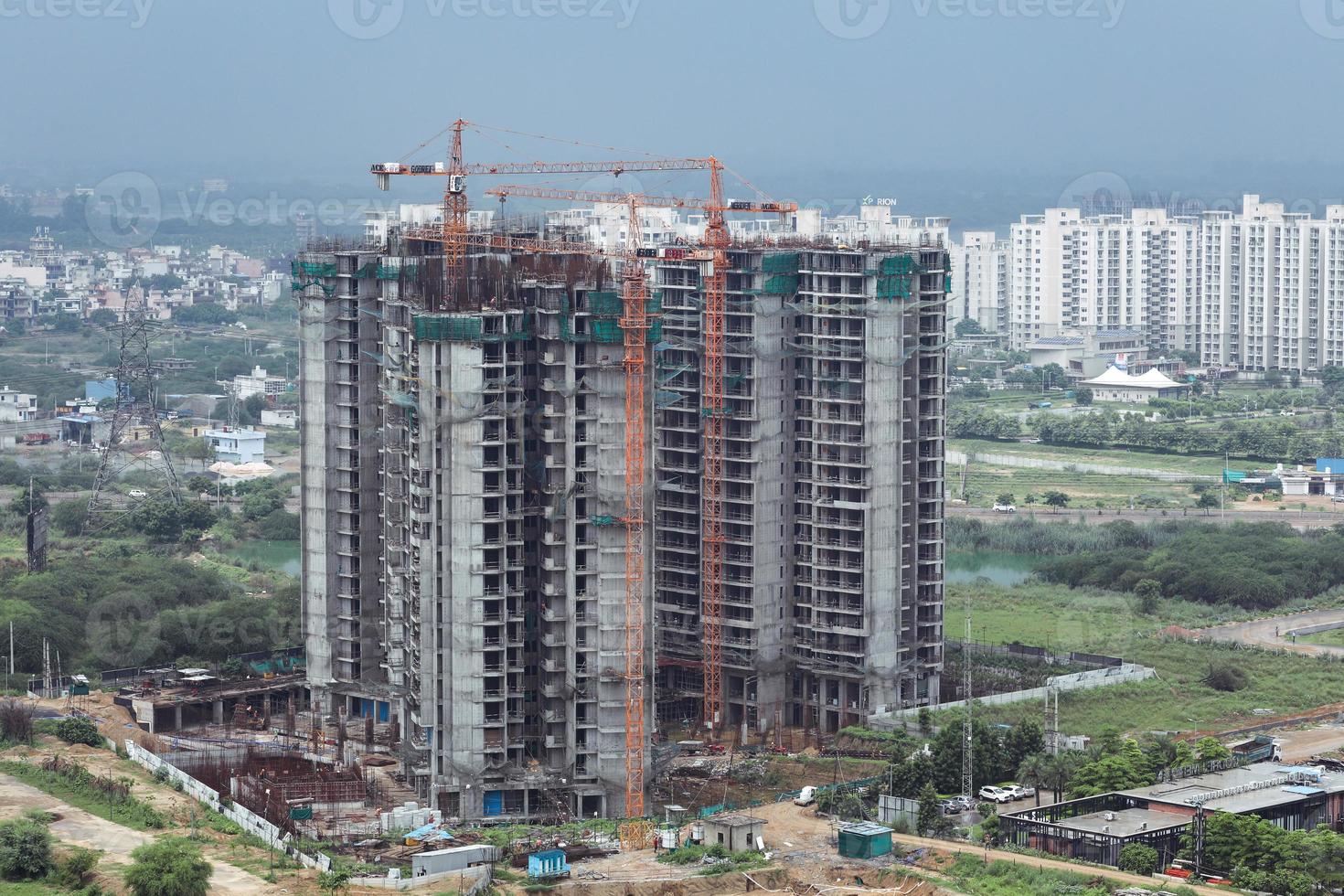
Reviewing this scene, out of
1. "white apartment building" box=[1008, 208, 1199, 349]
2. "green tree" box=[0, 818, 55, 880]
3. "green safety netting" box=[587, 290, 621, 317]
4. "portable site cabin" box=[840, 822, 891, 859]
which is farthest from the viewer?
"white apartment building" box=[1008, 208, 1199, 349]

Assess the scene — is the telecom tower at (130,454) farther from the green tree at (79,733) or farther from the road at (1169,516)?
the green tree at (79,733)

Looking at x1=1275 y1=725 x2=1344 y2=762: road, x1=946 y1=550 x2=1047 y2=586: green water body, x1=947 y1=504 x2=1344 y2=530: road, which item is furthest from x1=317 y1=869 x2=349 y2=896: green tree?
x1=947 y1=504 x2=1344 y2=530: road

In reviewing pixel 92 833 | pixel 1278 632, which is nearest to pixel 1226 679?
pixel 1278 632

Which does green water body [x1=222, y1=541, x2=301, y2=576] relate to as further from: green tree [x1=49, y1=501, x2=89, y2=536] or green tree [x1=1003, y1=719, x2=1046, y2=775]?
green tree [x1=1003, y1=719, x2=1046, y2=775]

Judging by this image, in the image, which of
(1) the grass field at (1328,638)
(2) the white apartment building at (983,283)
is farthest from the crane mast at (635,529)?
(2) the white apartment building at (983,283)

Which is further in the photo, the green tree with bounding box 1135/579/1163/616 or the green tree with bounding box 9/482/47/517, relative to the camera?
the green tree with bounding box 9/482/47/517
